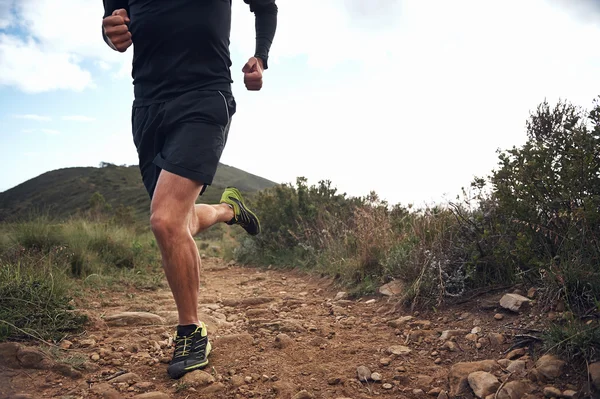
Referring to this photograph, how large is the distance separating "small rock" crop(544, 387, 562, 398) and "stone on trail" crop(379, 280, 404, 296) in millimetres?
1735

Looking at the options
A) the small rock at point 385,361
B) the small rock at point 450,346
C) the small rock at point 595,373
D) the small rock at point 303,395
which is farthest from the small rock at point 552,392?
the small rock at point 303,395

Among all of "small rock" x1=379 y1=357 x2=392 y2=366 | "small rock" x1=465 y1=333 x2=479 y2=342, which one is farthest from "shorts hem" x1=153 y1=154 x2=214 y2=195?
"small rock" x1=465 y1=333 x2=479 y2=342

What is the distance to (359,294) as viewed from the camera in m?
4.09

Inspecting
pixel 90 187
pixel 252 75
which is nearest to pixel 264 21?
pixel 252 75

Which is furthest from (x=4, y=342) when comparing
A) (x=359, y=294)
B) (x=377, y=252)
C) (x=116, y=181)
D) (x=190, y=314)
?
(x=116, y=181)

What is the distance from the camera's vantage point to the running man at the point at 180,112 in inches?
98.0

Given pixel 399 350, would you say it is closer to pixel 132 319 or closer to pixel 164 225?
pixel 164 225

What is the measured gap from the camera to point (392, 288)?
12.4 ft

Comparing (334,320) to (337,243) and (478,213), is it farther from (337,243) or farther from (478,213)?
(337,243)

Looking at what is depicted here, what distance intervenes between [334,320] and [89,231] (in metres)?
4.06

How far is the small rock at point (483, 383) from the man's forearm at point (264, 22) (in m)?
2.20

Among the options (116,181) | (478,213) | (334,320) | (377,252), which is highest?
(116,181)

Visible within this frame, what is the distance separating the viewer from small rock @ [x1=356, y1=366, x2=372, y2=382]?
7.66 ft

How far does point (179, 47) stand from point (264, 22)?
2.56ft
